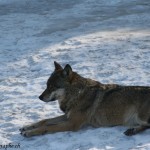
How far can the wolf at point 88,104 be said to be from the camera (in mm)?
6688

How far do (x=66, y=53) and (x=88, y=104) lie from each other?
4.28m

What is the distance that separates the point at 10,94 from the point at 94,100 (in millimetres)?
2197

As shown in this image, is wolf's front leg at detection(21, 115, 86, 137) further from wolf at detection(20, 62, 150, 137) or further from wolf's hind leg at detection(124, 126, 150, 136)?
wolf's hind leg at detection(124, 126, 150, 136)

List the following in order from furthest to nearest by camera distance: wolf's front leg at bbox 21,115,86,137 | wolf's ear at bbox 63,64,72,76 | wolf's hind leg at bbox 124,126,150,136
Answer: wolf's ear at bbox 63,64,72,76
wolf's front leg at bbox 21,115,86,137
wolf's hind leg at bbox 124,126,150,136

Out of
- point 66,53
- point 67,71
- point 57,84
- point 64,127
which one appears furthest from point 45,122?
point 66,53

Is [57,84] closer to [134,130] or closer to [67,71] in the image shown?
[67,71]

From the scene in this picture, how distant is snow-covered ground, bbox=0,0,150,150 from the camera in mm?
6652

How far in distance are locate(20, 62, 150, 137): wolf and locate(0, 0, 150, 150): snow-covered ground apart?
0.45 feet

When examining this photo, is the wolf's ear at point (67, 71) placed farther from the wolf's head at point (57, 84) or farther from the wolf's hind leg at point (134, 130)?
the wolf's hind leg at point (134, 130)

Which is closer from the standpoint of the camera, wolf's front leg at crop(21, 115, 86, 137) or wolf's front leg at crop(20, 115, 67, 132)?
wolf's front leg at crop(21, 115, 86, 137)

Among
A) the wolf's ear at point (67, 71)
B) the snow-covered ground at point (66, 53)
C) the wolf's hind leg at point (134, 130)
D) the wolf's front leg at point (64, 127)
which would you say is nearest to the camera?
the wolf's hind leg at point (134, 130)

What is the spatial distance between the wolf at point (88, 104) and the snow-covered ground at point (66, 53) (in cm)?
14

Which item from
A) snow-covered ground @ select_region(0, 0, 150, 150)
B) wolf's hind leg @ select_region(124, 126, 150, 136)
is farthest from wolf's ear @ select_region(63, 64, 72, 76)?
wolf's hind leg @ select_region(124, 126, 150, 136)

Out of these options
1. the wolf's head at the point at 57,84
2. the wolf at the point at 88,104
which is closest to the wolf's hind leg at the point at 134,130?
the wolf at the point at 88,104
